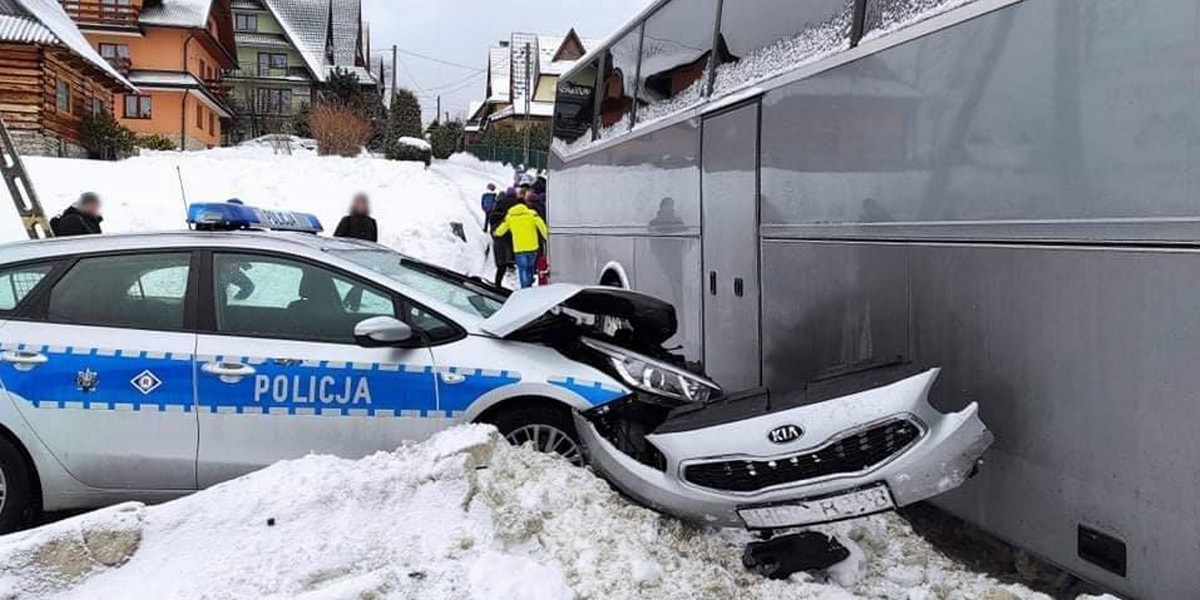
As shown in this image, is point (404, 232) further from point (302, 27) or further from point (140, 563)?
point (302, 27)

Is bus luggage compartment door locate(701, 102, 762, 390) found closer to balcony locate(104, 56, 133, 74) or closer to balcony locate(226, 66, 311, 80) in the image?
balcony locate(104, 56, 133, 74)

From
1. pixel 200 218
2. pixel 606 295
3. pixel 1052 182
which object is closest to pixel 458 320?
pixel 606 295

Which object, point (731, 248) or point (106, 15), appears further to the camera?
point (106, 15)

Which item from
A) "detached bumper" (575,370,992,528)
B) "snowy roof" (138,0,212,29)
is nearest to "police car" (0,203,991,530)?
"detached bumper" (575,370,992,528)

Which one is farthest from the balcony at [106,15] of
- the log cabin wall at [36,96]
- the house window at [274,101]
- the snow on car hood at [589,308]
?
the snow on car hood at [589,308]

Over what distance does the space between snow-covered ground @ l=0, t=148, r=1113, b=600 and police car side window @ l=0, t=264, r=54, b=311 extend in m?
1.76

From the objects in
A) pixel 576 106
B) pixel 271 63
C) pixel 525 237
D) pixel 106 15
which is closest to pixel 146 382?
pixel 576 106

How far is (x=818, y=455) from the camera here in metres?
3.76

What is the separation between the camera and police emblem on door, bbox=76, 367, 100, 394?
4.83 m

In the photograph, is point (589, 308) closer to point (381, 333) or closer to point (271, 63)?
point (381, 333)

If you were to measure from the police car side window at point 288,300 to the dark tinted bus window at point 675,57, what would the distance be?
3211 mm

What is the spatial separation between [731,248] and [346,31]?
6874 centimetres

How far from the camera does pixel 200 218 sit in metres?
5.99

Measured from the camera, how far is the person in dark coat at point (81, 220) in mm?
9680
